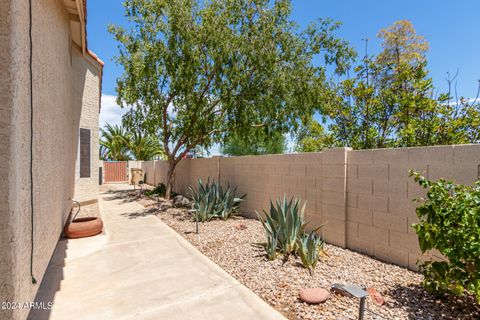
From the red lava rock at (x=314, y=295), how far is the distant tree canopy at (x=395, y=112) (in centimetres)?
460

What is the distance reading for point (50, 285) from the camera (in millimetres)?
3832

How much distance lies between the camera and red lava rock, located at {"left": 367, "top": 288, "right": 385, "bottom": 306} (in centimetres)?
322

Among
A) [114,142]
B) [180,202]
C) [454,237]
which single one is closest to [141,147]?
[114,142]

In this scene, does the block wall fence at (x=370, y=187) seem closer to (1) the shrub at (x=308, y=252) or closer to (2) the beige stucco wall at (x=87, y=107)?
(1) the shrub at (x=308, y=252)

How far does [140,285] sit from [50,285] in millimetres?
1337

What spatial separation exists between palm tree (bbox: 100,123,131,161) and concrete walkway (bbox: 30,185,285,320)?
2382 centimetres

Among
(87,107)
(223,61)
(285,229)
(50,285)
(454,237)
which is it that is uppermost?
(223,61)

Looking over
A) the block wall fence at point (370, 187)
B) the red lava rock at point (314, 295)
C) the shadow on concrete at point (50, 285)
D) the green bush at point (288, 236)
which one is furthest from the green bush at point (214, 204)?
the red lava rock at point (314, 295)

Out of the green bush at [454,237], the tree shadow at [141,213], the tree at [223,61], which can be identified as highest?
the tree at [223,61]

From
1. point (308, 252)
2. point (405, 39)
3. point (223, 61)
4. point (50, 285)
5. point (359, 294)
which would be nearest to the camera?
point (359, 294)

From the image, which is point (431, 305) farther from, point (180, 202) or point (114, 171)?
point (114, 171)

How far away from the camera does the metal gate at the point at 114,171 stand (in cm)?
2491

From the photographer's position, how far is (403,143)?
21.8 feet

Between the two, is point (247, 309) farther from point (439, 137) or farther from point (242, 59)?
point (242, 59)
